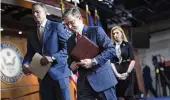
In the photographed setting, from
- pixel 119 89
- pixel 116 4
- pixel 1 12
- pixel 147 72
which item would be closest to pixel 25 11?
pixel 1 12

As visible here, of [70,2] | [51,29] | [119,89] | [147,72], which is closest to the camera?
[51,29]

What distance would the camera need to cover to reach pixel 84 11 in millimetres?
6383

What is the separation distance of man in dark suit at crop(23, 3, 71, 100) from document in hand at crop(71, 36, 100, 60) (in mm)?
288

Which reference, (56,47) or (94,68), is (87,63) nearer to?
(94,68)

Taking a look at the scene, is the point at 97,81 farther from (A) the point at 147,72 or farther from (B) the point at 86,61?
(A) the point at 147,72

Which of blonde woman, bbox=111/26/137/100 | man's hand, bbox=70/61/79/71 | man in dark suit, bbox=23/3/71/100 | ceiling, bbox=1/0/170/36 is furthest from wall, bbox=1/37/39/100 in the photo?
man's hand, bbox=70/61/79/71

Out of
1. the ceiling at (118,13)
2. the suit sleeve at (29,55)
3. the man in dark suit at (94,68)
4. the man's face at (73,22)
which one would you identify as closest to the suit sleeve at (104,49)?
the man in dark suit at (94,68)

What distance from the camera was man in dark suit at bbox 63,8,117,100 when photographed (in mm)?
2180

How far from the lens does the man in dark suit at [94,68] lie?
2.18m

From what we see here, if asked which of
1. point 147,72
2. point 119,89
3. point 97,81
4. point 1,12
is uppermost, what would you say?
point 1,12

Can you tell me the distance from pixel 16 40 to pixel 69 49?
8.90ft

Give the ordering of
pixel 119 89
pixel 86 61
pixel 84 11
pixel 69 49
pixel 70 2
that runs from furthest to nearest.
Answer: pixel 84 11, pixel 70 2, pixel 119 89, pixel 69 49, pixel 86 61

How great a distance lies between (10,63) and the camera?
4715 millimetres

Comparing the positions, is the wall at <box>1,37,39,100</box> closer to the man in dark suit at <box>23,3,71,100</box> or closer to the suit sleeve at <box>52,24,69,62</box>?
the man in dark suit at <box>23,3,71,100</box>
